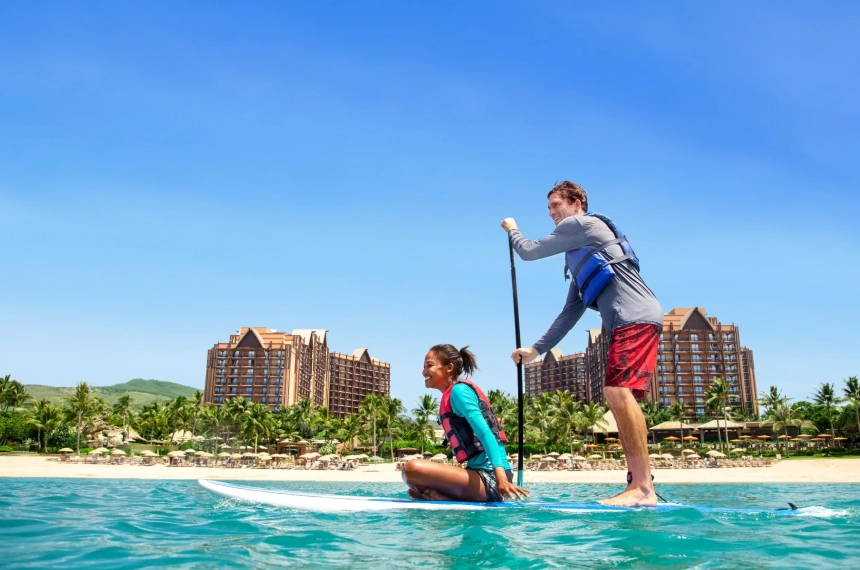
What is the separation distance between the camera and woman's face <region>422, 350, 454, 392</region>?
18.8 ft

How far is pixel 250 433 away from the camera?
77.1 m

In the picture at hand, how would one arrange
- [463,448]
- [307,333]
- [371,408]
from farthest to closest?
[307,333] → [371,408] → [463,448]

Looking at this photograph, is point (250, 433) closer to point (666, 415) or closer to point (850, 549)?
point (666, 415)

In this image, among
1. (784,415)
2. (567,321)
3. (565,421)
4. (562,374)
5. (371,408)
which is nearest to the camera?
(567,321)

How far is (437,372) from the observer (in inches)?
226

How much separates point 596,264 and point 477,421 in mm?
1714

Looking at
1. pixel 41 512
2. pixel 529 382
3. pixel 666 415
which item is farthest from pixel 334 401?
pixel 41 512

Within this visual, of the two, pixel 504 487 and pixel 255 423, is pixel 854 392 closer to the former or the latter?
pixel 255 423

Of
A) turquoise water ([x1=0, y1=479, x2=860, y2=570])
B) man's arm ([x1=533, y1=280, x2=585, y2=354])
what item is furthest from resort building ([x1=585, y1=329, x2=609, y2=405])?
turquoise water ([x1=0, y1=479, x2=860, y2=570])

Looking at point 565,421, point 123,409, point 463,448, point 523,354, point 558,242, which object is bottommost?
point 565,421

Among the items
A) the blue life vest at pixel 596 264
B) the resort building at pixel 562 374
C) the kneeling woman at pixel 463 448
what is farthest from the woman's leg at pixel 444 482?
the resort building at pixel 562 374

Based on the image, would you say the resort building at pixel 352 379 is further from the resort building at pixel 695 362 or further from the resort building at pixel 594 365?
the resort building at pixel 695 362

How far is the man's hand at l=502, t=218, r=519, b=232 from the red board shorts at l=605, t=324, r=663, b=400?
5.01 ft

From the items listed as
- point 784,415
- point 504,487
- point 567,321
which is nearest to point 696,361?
point 784,415
